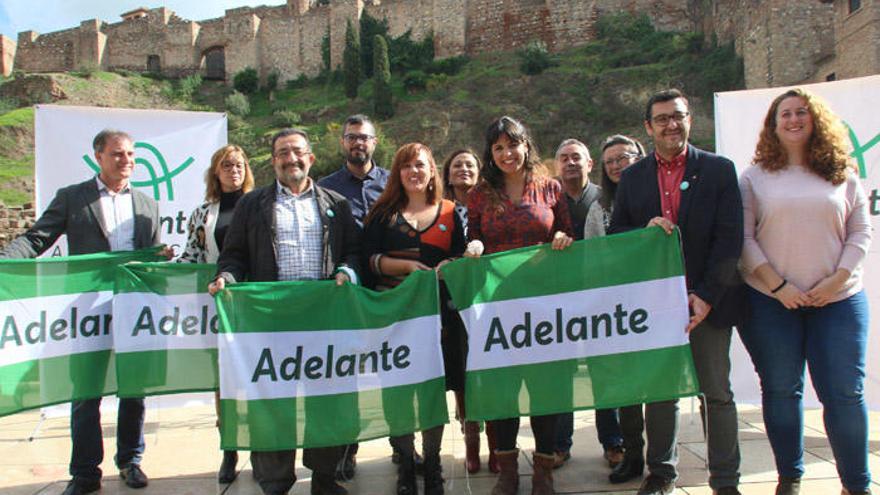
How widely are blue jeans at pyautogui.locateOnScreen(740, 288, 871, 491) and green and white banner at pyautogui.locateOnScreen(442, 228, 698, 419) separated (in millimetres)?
419

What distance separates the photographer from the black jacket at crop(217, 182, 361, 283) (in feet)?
12.3

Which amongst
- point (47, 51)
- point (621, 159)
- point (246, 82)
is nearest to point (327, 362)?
point (621, 159)

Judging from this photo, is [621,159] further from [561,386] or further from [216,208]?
[216,208]

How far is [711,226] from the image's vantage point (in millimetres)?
3363

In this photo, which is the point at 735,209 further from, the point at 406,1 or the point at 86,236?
the point at 406,1

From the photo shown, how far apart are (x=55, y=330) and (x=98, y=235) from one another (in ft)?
2.05

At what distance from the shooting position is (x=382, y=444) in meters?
5.07

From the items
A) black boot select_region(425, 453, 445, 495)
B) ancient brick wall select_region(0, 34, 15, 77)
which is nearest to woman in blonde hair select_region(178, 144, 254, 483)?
black boot select_region(425, 453, 445, 495)

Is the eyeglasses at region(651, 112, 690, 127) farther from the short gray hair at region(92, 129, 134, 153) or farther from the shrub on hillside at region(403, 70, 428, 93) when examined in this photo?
the shrub on hillside at region(403, 70, 428, 93)

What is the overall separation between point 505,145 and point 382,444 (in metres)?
2.57

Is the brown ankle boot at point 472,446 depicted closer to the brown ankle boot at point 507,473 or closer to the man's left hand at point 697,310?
the brown ankle boot at point 507,473

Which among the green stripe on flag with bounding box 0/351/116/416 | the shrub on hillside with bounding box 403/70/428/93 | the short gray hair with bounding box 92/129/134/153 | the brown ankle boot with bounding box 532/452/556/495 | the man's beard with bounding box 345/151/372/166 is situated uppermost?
the shrub on hillside with bounding box 403/70/428/93

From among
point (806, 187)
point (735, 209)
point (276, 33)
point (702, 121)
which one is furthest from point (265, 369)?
point (276, 33)

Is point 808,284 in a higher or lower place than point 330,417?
higher
